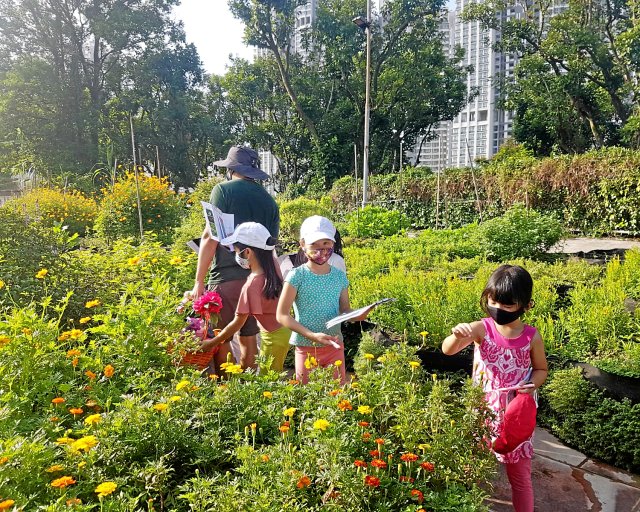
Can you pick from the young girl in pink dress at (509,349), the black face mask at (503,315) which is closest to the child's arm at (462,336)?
the young girl in pink dress at (509,349)

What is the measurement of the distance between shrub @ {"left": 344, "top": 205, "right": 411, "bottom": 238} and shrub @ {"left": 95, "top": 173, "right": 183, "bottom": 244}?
153 inches

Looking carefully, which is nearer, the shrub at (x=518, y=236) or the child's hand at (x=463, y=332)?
the child's hand at (x=463, y=332)

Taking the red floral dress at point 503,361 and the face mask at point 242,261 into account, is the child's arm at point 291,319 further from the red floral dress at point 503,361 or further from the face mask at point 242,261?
the red floral dress at point 503,361

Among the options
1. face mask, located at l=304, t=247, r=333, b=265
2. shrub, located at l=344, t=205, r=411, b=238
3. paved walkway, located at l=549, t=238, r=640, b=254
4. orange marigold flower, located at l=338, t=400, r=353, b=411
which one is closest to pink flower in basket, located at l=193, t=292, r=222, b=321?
face mask, located at l=304, t=247, r=333, b=265

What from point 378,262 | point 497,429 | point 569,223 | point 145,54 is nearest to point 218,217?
point 497,429

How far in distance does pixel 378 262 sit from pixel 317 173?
23.3 meters

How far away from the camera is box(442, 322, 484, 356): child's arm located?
2.24 meters

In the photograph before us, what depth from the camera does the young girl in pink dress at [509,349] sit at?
7.41 ft

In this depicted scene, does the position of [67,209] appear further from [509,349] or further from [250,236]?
[509,349]

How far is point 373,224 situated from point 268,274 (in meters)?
8.61

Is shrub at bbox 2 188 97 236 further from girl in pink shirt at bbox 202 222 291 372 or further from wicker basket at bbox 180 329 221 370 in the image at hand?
wicker basket at bbox 180 329 221 370

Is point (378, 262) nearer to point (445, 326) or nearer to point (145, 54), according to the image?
point (445, 326)

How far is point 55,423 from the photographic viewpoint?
1944 millimetres

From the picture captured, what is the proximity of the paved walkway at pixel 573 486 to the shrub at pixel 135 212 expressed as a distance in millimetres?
7654
